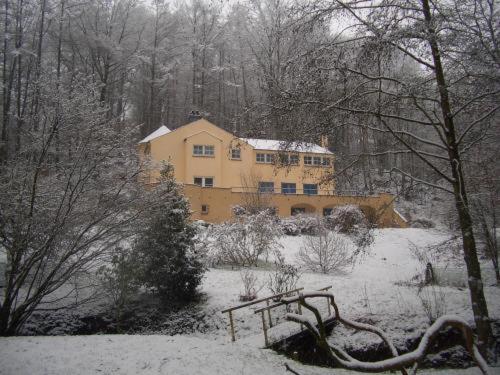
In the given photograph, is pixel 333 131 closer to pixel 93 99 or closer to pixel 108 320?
pixel 93 99

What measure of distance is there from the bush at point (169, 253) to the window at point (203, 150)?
16.3 m

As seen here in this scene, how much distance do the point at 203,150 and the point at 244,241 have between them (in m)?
13.9

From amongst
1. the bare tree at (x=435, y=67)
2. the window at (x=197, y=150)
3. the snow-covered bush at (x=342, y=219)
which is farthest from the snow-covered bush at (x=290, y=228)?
the bare tree at (x=435, y=67)

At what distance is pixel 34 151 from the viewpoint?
970cm

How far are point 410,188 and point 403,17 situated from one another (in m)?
3.35

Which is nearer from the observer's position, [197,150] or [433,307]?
[433,307]

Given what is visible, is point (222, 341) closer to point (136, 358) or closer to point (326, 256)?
point (136, 358)

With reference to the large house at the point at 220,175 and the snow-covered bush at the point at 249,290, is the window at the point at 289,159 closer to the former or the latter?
the snow-covered bush at the point at 249,290

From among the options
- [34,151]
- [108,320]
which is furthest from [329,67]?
[108,320]

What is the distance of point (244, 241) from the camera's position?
16.3 m

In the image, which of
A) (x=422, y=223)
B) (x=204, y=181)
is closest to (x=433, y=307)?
(x=422, y=223)

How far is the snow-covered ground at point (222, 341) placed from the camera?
6.61m

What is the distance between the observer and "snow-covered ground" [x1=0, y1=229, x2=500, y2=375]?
21.7ft

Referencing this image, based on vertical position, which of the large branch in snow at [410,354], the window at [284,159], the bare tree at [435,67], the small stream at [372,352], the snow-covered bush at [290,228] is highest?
the bare tree at [435,67]
